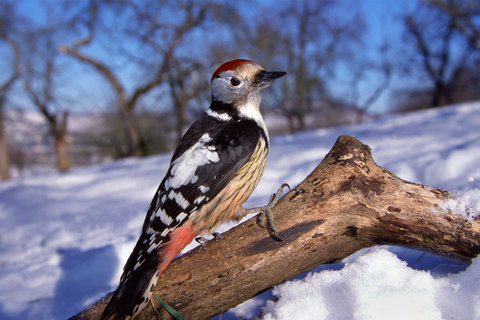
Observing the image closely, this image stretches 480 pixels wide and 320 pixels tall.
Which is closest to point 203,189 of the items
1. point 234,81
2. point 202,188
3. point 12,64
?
point 202,188

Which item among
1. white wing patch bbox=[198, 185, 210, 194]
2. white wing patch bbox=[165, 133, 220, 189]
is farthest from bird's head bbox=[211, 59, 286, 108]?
white wing patch bbox=[198, 185, 210, 194]

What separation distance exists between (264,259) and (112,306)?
598 millimetres

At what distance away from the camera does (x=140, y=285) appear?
4.37 ft

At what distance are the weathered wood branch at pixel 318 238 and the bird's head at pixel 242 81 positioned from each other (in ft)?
2.01

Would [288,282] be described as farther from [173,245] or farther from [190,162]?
[190,162]

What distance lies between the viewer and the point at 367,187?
1.44 metres

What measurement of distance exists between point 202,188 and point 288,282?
514 millimetres

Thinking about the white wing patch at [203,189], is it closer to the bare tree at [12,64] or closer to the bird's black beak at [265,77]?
the bird's black beak at [265,77]

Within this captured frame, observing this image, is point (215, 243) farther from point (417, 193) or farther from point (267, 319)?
point (417, 193)

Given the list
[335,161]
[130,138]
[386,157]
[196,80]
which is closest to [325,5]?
[196,80]

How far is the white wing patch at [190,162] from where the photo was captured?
59.5 inches

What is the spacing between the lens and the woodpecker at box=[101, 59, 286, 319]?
1378 mm

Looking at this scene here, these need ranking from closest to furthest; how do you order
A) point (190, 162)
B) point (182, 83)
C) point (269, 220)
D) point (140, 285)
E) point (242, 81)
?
point (140, 285) < point (269, 220) < point (190, 162) < point (242, 81) < point (182, 83)

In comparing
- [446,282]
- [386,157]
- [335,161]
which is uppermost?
[335,161]
